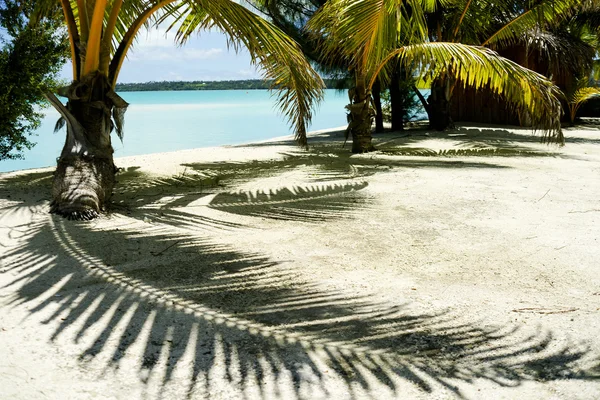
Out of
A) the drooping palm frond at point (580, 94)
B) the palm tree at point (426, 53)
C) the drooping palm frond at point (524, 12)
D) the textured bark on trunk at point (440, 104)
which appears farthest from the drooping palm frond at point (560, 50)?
the palm tree at point (426, 53)

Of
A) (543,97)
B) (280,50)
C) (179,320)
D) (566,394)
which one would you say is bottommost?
(566,394)

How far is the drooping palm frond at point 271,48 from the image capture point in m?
4.12

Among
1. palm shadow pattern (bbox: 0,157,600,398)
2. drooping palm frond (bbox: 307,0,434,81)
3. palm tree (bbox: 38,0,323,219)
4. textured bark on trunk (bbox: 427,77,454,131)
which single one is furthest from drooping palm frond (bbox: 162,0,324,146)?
textured bark on trunk (bbox: 427,77,454,131)

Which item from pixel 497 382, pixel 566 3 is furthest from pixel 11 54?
pixel 566 3

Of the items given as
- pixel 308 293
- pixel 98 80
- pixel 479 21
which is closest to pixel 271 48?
pixel 98 80

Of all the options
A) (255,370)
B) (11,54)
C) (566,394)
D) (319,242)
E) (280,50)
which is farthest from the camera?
(11,54)

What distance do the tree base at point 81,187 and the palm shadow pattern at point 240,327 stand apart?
1.56 feet

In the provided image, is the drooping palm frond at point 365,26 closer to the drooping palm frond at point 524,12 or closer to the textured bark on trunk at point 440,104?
the drooping palm frond at point 524,12

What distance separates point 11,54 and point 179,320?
535 cm

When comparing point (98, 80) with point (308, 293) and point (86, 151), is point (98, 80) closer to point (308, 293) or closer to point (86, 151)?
point (86, 151)

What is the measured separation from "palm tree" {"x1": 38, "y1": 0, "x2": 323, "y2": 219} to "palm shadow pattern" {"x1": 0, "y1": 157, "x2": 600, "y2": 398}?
2.30ft

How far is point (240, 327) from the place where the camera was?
7.13 ft

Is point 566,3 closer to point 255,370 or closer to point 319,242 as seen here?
point 319,242

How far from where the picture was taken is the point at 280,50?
15.1 feet
